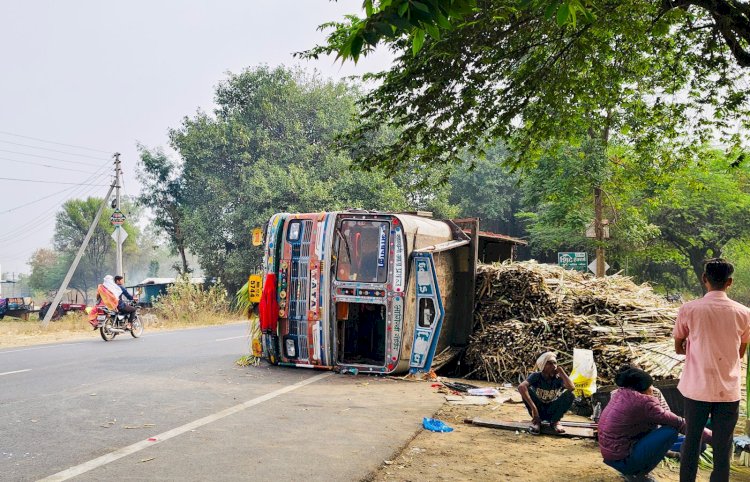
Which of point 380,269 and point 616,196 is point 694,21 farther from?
point 616,196

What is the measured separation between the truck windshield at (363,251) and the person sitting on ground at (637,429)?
517 centimetres

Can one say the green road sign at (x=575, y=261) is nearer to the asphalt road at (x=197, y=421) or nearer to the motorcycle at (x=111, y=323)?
the asphalt road at (x=197, y=421)

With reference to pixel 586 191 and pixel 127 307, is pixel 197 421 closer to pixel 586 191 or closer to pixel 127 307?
pixel 127 307

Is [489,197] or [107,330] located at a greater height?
[489,197]

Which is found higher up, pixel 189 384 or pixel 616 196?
pixel 616 196

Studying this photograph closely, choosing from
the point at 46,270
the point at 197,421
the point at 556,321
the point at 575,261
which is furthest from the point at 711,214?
the point at 46,270

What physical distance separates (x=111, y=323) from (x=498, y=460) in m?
13.7

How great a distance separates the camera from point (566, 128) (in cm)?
1002

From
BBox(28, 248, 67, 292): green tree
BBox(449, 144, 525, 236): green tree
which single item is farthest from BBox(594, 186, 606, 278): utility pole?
BBox(28, 248, 67, 292): green tree

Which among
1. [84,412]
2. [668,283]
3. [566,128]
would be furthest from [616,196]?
[668,283]

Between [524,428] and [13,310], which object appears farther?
[13,310]

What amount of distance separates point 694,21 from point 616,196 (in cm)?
1022

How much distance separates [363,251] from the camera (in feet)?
32.7

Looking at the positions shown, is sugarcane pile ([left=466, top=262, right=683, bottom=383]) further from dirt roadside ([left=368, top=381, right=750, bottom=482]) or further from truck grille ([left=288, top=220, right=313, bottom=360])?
truck grille ([left=288, top=220, right=313, bottom=360])
